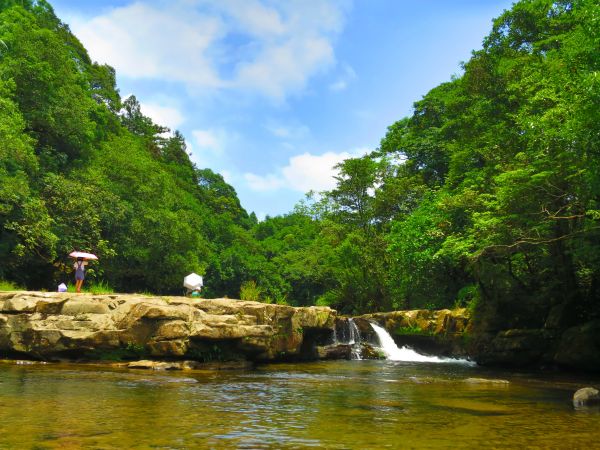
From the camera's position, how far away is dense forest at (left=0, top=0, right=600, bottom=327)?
14.8 meters

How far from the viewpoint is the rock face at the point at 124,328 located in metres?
15.1

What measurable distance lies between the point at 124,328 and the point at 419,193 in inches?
954

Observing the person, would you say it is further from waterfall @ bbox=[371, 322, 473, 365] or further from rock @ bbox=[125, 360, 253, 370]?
waterfall @ bbox=[371, 322, 473, 365]

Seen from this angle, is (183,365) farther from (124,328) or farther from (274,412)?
(274,412)

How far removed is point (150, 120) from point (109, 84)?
61.4ft

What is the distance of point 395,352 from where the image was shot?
2459cm

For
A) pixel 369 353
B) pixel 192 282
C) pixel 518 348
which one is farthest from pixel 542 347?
pixel 192 282

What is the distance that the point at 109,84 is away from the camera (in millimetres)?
60250

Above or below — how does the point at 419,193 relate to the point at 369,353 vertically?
above

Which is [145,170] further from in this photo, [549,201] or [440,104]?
[549,201]

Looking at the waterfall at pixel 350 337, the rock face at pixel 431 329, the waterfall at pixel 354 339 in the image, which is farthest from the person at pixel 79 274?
the rock face at pixel 431 329

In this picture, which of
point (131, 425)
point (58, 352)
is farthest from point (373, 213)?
point (131, 425)

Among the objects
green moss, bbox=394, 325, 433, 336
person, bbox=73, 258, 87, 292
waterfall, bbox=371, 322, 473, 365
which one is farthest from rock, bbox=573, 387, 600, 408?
person, bbox=73, 258, 87, 292

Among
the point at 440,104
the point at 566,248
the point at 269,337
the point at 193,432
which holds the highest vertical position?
the point at 440,104
